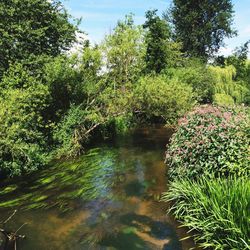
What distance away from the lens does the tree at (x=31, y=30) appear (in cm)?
1734

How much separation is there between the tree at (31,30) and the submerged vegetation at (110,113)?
6 centimetres

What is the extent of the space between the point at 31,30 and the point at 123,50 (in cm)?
541

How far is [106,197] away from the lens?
35.0ft

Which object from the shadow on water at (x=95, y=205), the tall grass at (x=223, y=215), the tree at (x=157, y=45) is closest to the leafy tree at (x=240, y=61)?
the tree at (x=157, y=45)

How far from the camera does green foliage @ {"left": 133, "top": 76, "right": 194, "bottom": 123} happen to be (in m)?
18.6

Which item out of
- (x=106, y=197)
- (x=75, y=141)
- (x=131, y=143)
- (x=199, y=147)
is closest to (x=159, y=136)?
(x=131, y=143)

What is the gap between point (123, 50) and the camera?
58.2 feet

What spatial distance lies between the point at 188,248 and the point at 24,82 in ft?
37.2

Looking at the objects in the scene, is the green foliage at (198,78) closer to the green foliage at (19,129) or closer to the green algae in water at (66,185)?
the green algae in water at (66,185)

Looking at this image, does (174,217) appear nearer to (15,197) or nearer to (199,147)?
(199,147)

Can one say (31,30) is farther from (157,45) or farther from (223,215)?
(223,215)

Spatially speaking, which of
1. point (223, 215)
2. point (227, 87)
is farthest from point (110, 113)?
point (227, 87)

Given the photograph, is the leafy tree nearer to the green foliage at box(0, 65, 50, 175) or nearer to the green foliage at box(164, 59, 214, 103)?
Result: the green foliage at box(164, 59, 214, 103)

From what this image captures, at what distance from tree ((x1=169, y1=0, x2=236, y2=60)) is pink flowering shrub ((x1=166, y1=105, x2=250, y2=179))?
27604mm
